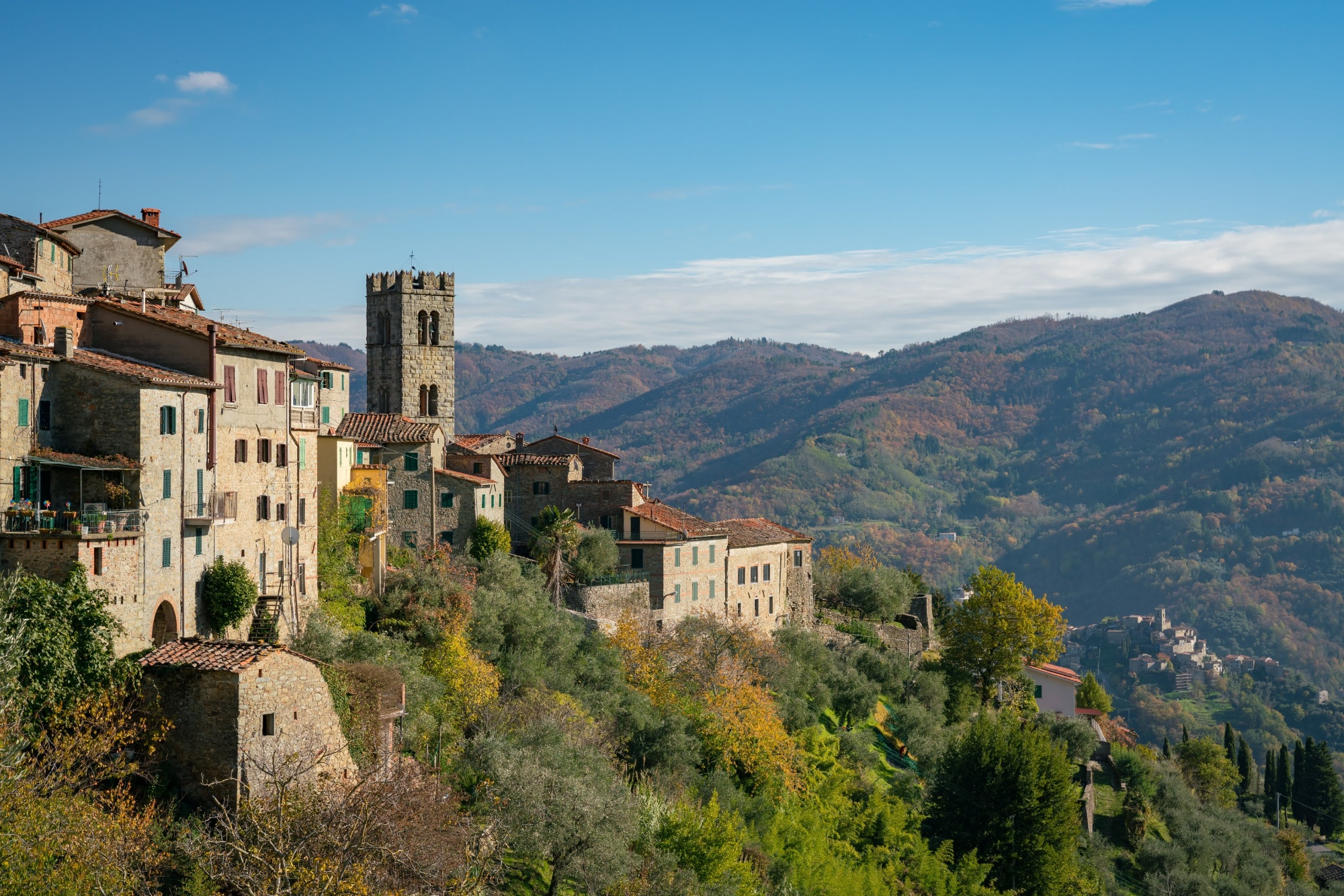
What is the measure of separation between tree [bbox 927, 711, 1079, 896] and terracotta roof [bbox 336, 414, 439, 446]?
81.2ft

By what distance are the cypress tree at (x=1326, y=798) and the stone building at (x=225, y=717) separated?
234ft

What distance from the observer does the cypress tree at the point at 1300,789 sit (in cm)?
7862

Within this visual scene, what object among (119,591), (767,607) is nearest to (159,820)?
(119,591)

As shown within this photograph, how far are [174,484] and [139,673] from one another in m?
4.95

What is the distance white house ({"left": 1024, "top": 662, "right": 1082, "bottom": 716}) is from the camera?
8150 centimetres

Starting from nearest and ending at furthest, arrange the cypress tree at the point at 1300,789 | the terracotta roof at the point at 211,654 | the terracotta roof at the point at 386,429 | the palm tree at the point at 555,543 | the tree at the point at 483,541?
the terracotta roof at the point at 211,654, the terracotta roof at the point at 386,429, the tree at the point at 483,541, the palm tree at the point at 555,543, the cypress tree at the point at 1300,789

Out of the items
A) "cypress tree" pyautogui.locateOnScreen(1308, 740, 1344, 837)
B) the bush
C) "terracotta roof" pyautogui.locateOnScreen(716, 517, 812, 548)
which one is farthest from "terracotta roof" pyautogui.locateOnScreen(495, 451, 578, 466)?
"cypress tree" pyautogui.locateOnScreen(1308, 740, 1344, 837)

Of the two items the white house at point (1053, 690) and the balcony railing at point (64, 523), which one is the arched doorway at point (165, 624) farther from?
the white house at point (1053, 690)

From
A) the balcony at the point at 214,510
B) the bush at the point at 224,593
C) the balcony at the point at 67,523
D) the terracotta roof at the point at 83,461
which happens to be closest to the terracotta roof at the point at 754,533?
the balcony at the point at 214,510

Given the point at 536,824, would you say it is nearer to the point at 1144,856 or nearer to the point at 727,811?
the point at 727,811

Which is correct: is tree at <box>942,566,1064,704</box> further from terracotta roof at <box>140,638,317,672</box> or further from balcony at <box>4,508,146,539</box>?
balcony at <box>4,508,146,539</box>

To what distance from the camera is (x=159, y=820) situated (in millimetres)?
25031

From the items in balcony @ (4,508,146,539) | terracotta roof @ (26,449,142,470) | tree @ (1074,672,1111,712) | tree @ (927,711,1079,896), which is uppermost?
terracotta roof @ (26,449,142,470)

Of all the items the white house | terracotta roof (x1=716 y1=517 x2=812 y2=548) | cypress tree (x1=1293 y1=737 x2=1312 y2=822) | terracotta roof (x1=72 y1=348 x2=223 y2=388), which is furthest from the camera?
the white house
